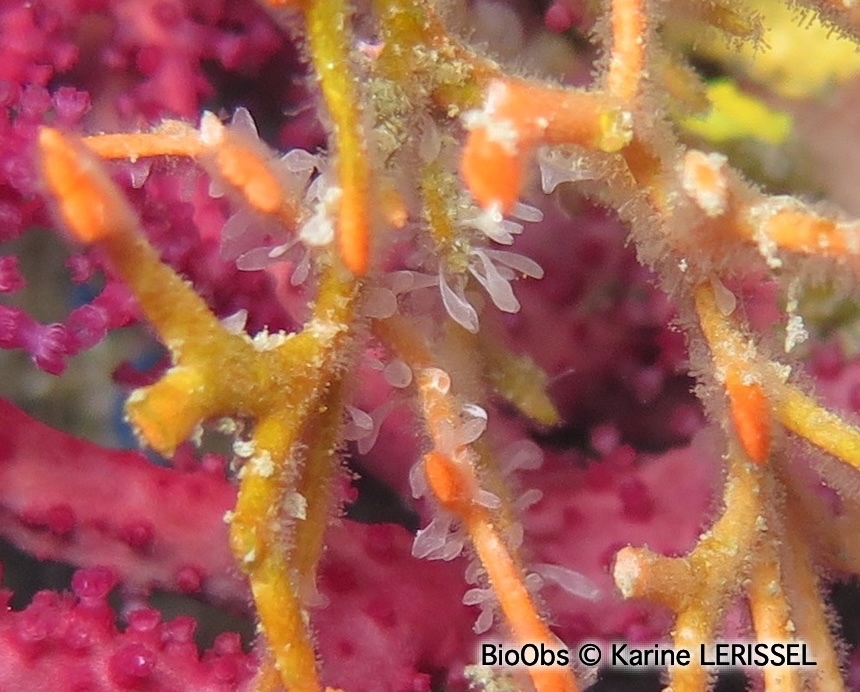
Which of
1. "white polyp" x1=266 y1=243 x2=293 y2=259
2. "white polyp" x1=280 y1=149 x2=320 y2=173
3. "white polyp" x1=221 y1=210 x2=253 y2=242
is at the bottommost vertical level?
"white polyp" x1=266 y1=243 x2=293 y2=259

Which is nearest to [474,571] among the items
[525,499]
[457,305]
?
[525,499]

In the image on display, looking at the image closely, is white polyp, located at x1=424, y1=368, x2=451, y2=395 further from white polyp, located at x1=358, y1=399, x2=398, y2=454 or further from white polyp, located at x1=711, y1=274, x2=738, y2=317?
white polyp, located at x1=711, y1=274, x2=738, y2=317

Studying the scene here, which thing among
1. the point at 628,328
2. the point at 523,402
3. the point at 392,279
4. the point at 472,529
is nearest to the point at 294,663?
the point at 472,529

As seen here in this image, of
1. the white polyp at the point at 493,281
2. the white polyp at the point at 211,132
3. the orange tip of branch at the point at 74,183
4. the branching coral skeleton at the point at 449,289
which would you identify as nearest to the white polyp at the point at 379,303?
the branching coral skeleton at the point at 449,289

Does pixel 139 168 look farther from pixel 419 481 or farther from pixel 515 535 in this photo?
pixel 515 535

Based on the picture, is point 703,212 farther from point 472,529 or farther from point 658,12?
point 472,529

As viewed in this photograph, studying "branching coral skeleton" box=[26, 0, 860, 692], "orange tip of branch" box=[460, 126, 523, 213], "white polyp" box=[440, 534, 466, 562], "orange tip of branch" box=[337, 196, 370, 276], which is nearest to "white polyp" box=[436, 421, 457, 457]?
"branching coral skeleton" box=[26, 0, 860, 692]
